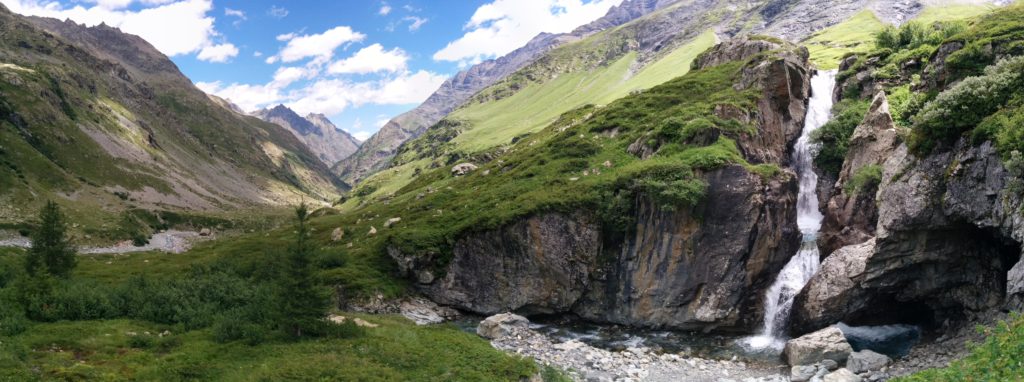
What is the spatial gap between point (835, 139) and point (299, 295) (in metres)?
49.5

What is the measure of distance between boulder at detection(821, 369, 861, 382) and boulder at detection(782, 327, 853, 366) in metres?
2.11

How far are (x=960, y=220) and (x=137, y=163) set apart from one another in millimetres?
210509

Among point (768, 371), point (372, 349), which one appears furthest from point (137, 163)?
point (768, 371)

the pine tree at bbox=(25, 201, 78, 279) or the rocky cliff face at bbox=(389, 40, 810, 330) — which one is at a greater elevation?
the pine tree at bbox=(25, 201, 78, 279)

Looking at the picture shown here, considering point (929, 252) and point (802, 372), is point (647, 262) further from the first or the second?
point (929, 252)

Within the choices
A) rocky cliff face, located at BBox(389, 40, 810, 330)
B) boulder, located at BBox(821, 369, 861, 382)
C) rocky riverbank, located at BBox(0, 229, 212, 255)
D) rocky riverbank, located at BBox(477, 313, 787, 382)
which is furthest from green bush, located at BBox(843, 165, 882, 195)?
rocky riverbank, located at BBox(0, 229, 212, 255)

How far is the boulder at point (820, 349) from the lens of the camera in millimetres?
29688

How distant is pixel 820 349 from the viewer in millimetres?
29859

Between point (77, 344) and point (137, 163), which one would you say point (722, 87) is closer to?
point (77, 344)

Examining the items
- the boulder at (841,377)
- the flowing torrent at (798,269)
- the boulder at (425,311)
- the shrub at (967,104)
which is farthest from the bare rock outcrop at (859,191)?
the boulder at (425,311)

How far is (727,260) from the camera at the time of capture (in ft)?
128

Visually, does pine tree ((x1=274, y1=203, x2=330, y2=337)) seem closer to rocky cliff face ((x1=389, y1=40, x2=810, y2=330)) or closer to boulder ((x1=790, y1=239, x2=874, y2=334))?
rocky cliff face ((x1=389, y1=40, x2=810, y2=330))

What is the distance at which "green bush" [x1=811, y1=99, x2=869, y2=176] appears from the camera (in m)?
48.4

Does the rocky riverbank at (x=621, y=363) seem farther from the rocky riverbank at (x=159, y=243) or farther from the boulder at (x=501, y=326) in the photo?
the rocky riverbank at (x=159, y=243)
